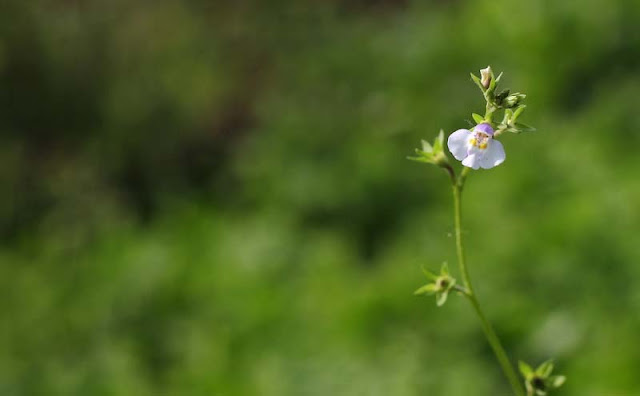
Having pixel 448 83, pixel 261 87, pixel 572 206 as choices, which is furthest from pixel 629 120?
pixel 261 87

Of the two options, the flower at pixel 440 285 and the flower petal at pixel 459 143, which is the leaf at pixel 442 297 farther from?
the flower petal at pixel 459 143

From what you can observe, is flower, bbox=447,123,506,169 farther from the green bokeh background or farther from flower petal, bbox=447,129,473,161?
the green bokeh background

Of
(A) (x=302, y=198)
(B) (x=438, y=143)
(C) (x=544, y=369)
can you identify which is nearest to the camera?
(B) (x=438, y=143)

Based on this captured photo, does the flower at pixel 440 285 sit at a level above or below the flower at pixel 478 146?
below

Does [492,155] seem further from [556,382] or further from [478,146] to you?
[556,382]

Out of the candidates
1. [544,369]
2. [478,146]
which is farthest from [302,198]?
[478,146]

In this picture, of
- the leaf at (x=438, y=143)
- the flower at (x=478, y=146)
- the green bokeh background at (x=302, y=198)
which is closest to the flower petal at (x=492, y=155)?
the flower at (x=478, y=146)

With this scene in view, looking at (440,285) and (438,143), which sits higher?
(438,143)
